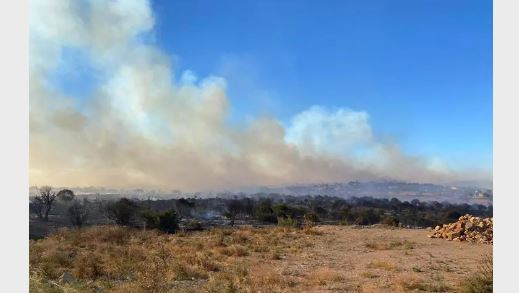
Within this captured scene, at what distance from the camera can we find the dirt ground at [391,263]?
1259cm

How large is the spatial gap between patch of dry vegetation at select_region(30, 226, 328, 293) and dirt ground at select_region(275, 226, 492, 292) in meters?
0.80

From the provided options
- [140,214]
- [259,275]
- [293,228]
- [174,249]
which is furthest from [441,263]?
[140,214]

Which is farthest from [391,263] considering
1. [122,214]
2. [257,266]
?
[122,214]

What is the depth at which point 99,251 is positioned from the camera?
65.3ft

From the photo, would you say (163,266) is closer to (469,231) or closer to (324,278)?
(324,278)

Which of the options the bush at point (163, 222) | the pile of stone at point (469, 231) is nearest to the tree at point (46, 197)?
the bush at point (163, 222)

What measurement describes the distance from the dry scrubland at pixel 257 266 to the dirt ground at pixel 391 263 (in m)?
0.03

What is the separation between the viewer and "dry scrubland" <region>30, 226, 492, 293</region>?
12.0 meters

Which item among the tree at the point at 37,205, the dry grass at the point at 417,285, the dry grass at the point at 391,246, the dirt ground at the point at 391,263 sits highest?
the dry grass at the point at 417,285

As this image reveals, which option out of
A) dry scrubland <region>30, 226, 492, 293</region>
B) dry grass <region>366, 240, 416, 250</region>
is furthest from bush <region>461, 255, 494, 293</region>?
dry grass <region>366, 240, 416, 250</region>

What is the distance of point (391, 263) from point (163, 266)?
7.91 metres

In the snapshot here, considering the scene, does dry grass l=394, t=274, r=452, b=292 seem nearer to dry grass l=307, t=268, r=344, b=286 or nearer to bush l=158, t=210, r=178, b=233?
dry grass l=307, t=268, r=344, b=286

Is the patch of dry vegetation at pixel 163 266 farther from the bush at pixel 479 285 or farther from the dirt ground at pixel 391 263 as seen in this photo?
the bush at pixel 479 285
